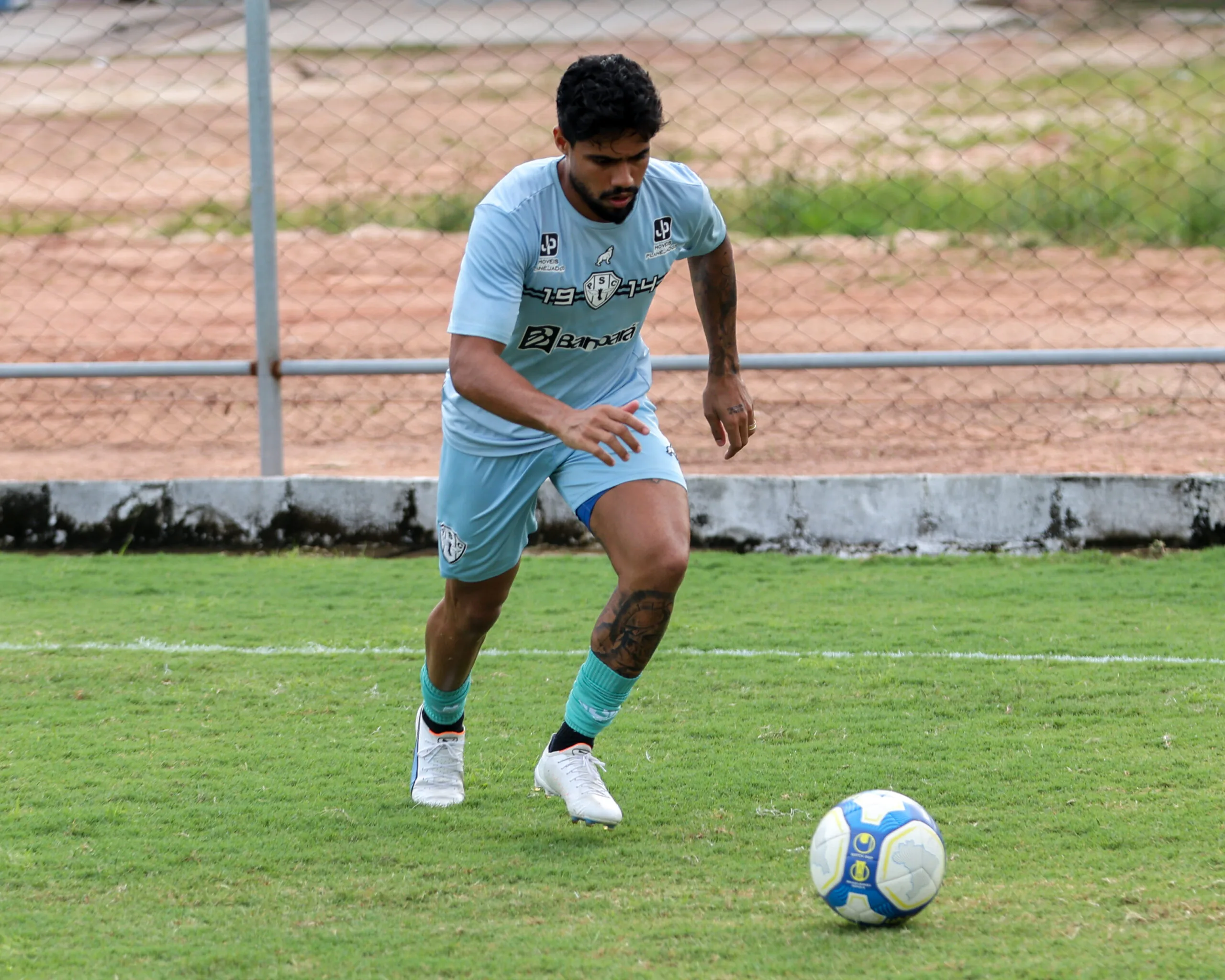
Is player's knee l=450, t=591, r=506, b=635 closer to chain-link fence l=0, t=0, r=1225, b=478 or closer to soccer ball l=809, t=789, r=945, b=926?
soccer ball l=809, t=789, r=945, b=926

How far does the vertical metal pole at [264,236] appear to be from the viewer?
6707 mm

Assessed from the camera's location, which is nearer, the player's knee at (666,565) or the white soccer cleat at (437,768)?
the player's knee at (666,565)

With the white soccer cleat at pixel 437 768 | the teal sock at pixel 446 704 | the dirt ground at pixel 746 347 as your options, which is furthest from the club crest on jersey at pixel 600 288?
the dirt ground at pixel 746 347

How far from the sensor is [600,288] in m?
3.63

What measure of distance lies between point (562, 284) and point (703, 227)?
51 centimetres

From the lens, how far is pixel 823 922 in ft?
10.0

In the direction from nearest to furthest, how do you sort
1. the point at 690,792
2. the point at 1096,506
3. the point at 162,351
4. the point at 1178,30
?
the point at 690,792 → the point at 1096,506 → the point at 1178,30 → the point at 162,351

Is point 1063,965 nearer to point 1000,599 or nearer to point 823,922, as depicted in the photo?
point 823,922

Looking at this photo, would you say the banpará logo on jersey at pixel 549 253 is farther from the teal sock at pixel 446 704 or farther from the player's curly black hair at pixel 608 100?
the teal sock at pixel 446 704

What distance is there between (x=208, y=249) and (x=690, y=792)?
13949mm

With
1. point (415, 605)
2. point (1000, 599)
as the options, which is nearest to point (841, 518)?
point (1000, 599)

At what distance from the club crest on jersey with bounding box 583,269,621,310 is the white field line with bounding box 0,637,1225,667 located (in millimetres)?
1836

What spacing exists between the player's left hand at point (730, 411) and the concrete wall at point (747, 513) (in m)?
2.42

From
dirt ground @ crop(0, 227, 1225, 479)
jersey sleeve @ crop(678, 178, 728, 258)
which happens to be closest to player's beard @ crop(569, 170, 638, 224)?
jersey sleeve @ crop(678, 178, 728, 258)
